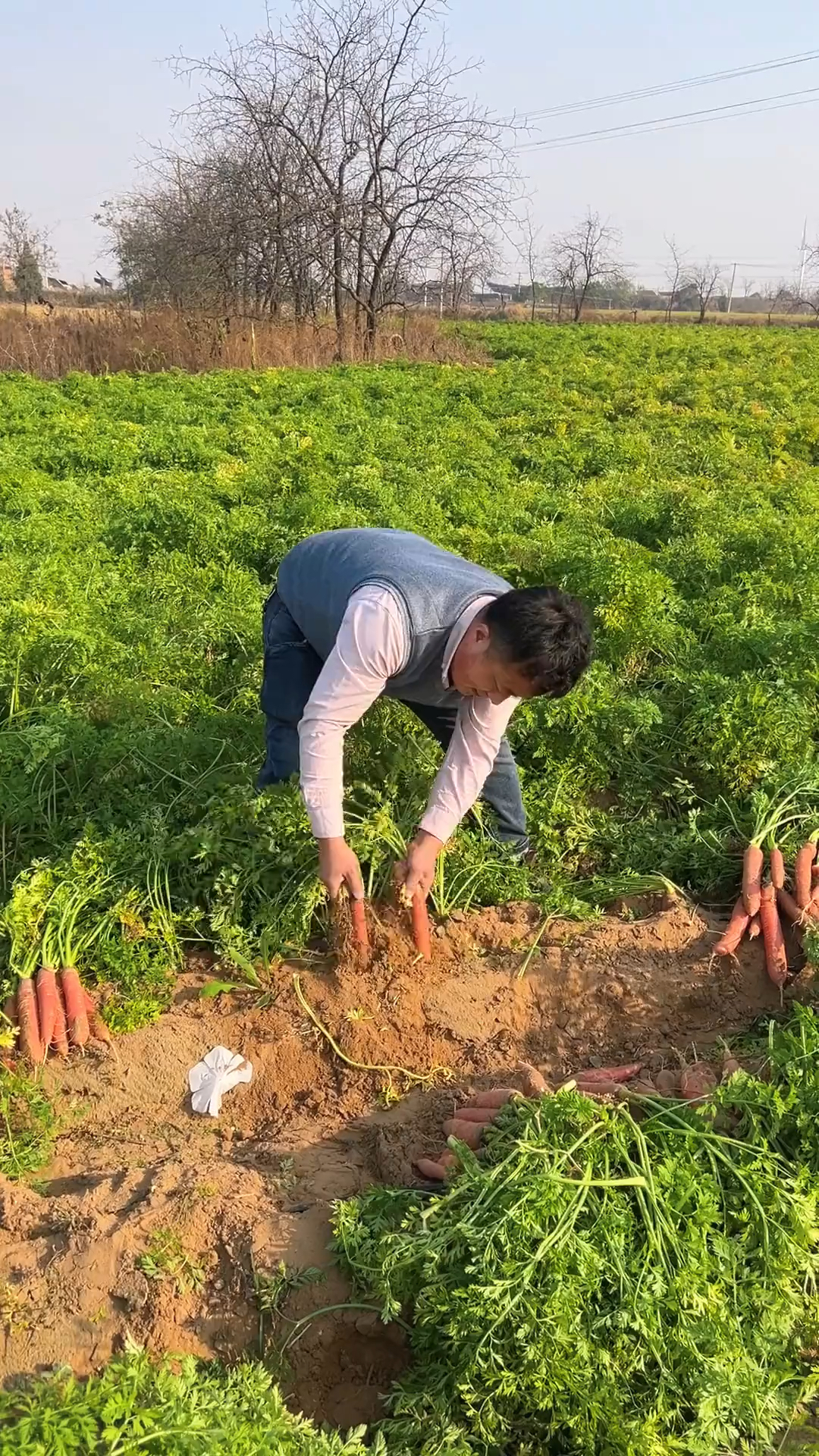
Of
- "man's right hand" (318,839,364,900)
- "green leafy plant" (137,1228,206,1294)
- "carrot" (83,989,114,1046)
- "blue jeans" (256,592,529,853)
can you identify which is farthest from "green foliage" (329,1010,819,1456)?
"blue jeans" (256,592,529,853)

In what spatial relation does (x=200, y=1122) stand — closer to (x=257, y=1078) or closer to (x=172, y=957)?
(x=257, y=1078)

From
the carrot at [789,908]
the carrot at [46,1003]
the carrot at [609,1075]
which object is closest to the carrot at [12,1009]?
the carrot at [46,1003]

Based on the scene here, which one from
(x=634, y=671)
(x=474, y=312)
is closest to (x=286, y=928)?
(x=634, y=671)

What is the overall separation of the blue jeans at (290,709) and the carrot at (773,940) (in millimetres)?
1155

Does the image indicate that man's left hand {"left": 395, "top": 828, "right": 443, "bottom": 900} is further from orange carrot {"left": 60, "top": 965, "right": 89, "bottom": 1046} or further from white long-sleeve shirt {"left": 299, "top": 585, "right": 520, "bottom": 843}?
orange carrot {"left": 60, "top": 965, "right": 89, "bottom": 1046}

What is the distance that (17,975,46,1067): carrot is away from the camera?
3.68m

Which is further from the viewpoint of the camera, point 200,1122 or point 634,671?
point 634,671

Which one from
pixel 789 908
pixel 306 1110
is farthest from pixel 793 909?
pixel 306 1110

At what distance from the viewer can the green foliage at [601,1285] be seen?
2.38m

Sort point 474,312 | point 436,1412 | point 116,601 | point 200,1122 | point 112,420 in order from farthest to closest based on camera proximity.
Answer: point 474,312 → point 112,420 → point 116,601 → point 200,1122 → point 436,1412

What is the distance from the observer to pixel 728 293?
77750 millimetres

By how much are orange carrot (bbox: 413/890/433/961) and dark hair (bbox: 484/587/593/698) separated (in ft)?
3.74

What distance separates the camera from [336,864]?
332 centimetres

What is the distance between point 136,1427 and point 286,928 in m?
2.12
